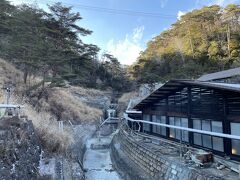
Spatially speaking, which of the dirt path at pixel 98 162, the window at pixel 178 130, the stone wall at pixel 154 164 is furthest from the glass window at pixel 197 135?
the dirt path at pixel 98 162

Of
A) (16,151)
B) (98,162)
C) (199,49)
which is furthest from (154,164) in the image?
(199,49)

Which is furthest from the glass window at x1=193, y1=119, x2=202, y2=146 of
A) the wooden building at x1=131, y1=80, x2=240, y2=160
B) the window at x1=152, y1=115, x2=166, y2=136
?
the window at x1=152, y1=115, x2=166, y2=136

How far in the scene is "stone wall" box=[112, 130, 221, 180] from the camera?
26.7ft

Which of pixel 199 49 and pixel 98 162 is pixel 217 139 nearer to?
pixel 98 162

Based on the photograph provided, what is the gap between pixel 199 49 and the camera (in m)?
34.8

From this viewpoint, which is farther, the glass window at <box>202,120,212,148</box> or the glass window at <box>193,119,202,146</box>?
the glass window at <box>193,119,202,146</box>

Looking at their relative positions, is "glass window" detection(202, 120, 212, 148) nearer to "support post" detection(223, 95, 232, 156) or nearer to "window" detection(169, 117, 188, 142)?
"support post" detection(223, 95, 232, 156)

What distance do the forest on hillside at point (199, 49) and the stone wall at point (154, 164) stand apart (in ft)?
59.2

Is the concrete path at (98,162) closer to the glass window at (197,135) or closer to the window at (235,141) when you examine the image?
the glass window at (197,135)

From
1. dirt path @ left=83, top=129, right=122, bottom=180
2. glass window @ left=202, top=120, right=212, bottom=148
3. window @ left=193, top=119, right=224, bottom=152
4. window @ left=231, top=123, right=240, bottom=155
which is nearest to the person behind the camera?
window @ left=231, top=123, right=240, bottom=155

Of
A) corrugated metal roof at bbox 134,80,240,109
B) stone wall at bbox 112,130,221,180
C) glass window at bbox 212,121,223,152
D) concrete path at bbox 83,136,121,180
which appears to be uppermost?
corrugated metal roof at bbox 134,80,240,109

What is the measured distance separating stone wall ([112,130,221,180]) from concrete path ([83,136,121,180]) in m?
0.91

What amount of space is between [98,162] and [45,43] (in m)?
8.94

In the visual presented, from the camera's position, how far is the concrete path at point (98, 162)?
13.6 m
